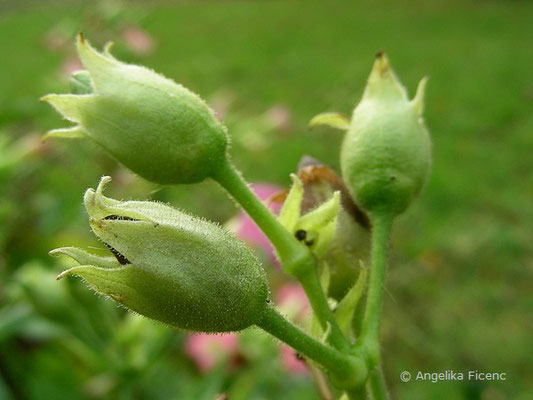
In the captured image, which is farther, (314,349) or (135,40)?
(135,40)

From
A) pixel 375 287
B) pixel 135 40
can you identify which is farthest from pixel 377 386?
pixel 135 40

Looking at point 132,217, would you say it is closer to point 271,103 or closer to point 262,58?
point 271,103

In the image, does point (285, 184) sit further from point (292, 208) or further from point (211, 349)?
point (292, 208)

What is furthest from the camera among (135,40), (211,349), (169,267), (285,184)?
(285,184)

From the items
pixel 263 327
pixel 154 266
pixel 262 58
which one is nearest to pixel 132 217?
pixel 154 266

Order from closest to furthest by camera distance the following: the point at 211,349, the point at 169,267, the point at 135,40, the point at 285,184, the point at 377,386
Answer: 1. the point at 169,267
2. the point at 377,386
3. the point at 211,349
4. the point at 135,40
5. the point at 285,184
